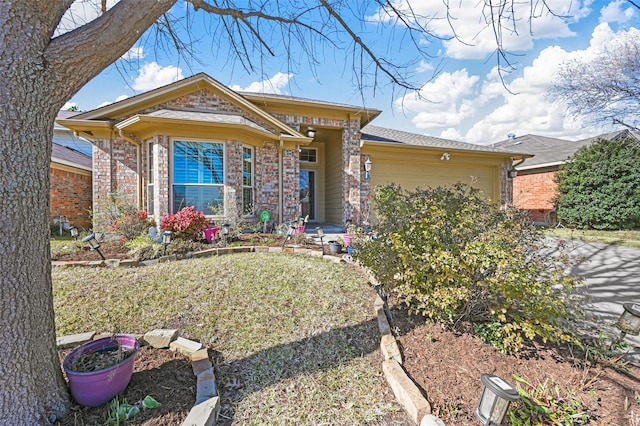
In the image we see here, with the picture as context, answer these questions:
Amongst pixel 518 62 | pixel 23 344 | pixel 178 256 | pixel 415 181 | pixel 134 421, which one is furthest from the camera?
pixel 415 181

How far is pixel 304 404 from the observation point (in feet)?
6.83

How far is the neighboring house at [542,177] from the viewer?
13711mm

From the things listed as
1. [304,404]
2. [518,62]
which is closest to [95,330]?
[304,404]

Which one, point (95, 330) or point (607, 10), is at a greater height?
point (607, 10)

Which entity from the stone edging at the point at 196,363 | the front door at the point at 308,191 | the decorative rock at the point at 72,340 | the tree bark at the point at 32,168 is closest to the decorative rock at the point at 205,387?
the stone edging at the point at 196,363

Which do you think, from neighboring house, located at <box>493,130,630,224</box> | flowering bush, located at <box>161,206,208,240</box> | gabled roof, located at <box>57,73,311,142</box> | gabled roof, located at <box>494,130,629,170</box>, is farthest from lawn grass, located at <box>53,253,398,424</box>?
gabled roof, located at <box>494,130,629,170</box>

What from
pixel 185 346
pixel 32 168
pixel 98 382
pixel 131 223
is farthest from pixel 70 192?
pixel 98 382

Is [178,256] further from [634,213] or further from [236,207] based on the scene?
[634,213]

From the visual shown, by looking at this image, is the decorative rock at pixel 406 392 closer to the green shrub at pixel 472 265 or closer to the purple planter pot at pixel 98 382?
the green shrub at pixel 472 265

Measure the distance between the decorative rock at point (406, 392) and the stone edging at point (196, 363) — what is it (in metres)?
1.22

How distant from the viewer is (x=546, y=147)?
1594 cm

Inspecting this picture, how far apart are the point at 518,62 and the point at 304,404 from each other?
373 centimetres

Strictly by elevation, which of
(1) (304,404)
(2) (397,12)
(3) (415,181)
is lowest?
(1) (304,404)

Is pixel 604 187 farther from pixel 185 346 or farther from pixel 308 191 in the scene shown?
pixel 185 346
